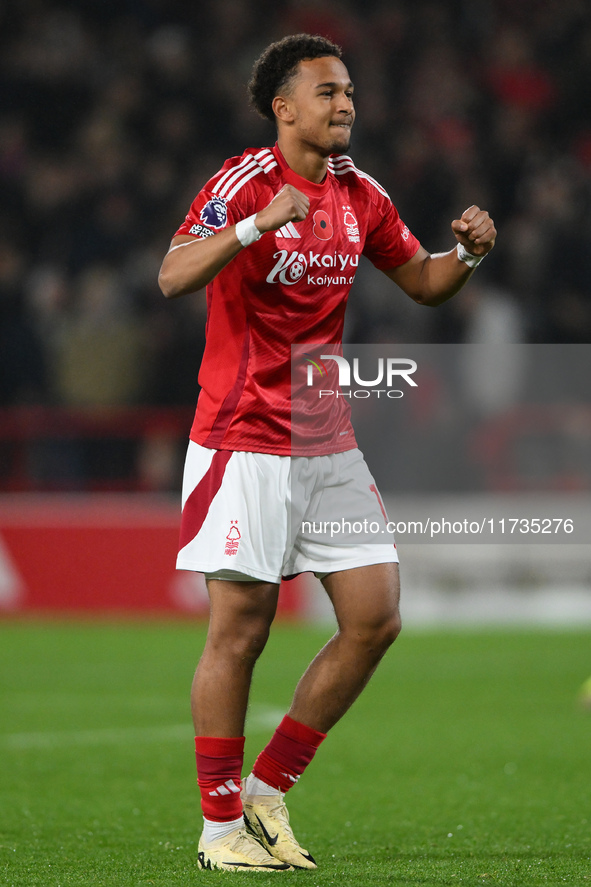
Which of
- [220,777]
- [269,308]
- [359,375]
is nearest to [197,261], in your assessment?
[269,308]

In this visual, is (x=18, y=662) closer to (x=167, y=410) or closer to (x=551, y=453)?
(x=167, y=410)

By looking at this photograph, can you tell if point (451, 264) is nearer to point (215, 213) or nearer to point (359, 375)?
point (359, 375)

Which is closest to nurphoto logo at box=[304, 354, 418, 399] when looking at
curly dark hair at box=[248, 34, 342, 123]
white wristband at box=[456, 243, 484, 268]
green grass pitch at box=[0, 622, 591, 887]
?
white wristband at box=[456, 243, 484, 268]

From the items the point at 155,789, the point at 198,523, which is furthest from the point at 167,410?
the point at 198,523

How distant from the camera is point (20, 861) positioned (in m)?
3.28

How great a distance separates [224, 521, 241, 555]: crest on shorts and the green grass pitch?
2.67 ft

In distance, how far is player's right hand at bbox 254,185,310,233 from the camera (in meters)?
2.98

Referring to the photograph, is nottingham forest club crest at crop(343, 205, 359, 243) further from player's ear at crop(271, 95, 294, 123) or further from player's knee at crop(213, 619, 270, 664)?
player's knee at crop(213, 619, 270, 664)

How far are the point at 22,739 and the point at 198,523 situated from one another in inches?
104

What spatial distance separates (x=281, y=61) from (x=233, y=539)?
4.31 ft

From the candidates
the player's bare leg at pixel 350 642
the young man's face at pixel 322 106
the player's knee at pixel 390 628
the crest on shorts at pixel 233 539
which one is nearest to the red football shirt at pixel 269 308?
the young man's face at pixel 322 106

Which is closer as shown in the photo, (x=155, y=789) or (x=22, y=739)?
(x=155, y=789)

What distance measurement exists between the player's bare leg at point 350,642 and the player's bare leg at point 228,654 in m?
0.21

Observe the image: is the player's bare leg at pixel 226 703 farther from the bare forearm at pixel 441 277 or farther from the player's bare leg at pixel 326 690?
the bare forearm at pixel 441 277
